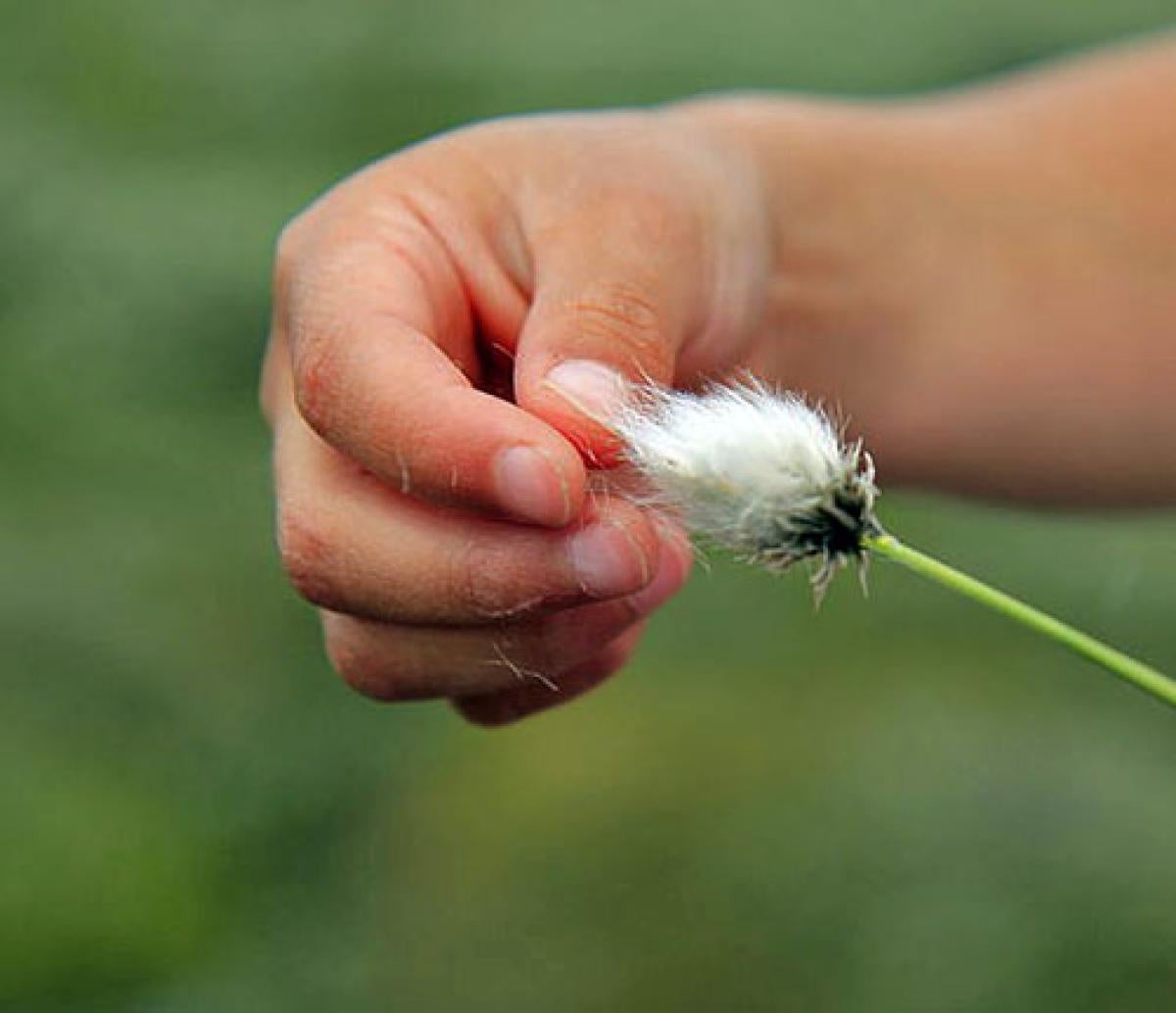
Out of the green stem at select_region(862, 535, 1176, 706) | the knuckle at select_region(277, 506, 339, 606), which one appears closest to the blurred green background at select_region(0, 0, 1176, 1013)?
the knuckle at select_region(277, 506, 339, 606)

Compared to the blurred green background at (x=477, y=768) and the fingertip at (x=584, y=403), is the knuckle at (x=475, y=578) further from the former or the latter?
the blurred green background at (x=477, y=768)

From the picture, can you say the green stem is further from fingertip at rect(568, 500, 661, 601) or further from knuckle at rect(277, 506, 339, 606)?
knuckle at rect(277, 506, 339, 606)

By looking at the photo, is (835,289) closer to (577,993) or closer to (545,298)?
(545,298)

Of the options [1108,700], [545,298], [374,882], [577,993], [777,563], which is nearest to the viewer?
[777,563]

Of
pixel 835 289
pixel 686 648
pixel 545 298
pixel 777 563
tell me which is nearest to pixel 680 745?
pixel 686 648

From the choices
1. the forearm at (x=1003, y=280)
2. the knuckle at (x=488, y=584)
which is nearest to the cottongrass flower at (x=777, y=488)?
the knuckle at (x=488, y=584)

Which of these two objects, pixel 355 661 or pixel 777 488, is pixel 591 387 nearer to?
pixel 777 488
